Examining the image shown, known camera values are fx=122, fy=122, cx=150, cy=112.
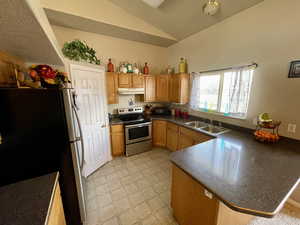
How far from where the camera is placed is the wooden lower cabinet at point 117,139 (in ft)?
9.33

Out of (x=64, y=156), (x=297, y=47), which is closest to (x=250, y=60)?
(x=297, y=47)

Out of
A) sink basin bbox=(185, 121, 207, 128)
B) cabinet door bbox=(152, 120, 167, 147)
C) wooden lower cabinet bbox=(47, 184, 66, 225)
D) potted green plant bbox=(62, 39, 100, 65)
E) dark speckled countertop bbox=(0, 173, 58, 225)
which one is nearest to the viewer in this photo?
dark speckled countertop bbox=(0, 173, 58, 225)

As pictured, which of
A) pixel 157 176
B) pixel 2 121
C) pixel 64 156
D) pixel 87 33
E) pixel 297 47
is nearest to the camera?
pixel 2 121


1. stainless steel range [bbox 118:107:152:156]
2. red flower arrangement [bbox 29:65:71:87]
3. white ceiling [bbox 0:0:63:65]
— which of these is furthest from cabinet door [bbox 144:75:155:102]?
white ceiling [bbox 0:0:63:65]

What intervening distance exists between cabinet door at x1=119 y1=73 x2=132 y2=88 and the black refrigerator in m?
1.85

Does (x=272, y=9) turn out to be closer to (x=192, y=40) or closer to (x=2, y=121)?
(x=192, y=40)

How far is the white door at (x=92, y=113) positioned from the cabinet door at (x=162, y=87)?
1.52 meters

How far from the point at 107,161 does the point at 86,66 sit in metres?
2.03

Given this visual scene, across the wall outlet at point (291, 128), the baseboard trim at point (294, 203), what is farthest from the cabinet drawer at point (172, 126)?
the baseboard trim at point (294, 203)

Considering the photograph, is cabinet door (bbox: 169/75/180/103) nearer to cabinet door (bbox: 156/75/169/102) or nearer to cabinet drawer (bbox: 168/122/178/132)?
cabinet door (bbox: 156/75/169/102)

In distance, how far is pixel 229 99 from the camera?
92.7 inches

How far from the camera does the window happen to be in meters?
2.14

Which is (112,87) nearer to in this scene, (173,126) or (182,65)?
(173,126)

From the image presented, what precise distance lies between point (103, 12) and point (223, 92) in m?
2.87
